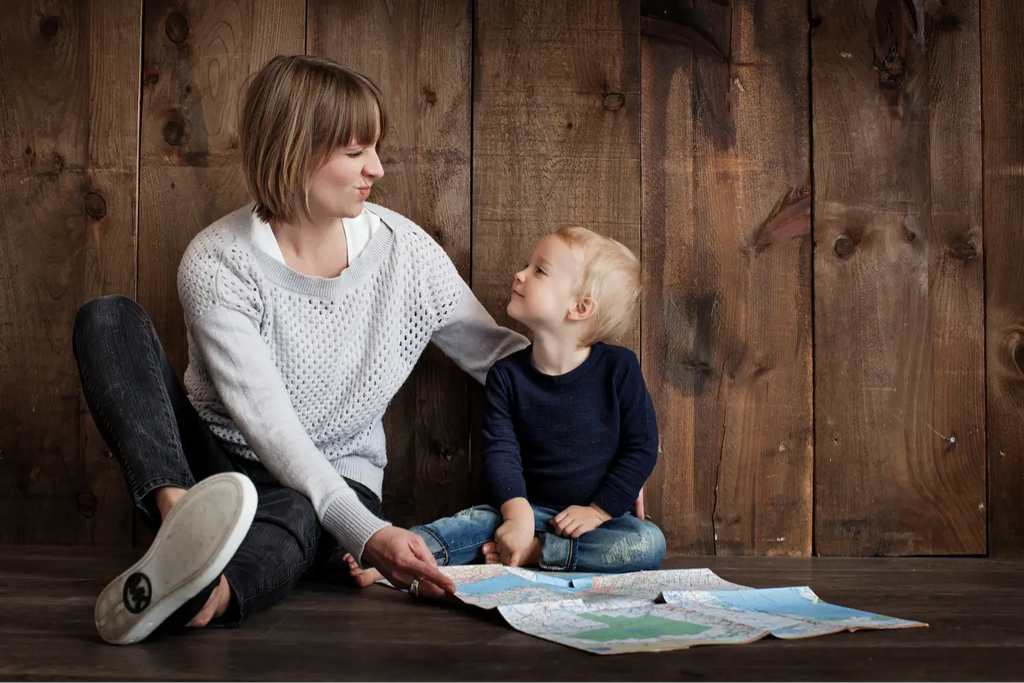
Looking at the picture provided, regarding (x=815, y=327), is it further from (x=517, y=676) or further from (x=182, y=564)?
(x=182, y=564)

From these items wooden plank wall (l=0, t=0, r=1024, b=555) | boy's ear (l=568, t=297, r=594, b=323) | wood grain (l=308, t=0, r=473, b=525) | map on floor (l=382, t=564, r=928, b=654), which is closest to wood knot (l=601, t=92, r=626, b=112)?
wooden plank wall (l=0, t=0, r=1024, b=555)

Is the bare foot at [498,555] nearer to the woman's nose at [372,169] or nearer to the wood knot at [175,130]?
the woman's nose at [372,169]

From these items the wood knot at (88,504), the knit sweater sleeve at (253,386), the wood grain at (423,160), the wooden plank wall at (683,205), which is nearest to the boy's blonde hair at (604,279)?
the wooden plank wall at (683,205)

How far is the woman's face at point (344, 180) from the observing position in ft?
4.46

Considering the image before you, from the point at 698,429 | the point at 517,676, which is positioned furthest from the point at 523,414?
the point at 517,676

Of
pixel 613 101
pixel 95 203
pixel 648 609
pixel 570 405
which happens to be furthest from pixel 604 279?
pixel 95 203

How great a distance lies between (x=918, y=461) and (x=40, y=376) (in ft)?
5.11

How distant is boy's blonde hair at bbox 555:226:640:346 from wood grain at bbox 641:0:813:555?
13 cm

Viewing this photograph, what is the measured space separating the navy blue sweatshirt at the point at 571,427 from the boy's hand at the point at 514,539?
74mm

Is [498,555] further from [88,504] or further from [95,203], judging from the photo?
[95,203]

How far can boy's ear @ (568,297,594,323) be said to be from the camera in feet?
4.86

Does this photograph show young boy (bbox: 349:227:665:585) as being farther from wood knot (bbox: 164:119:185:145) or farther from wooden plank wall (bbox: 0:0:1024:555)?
wood knot (bbox: 164:119:185:145)

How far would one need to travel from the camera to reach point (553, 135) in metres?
1.63

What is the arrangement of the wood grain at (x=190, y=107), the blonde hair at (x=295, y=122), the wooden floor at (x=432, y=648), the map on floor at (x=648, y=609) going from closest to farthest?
the wooden floor at (x=432, y=648)
the map on floor at (x=648, y=609)
the blonde hair at (x=295, y=122)
the wood grain at (x=190, y=107)
